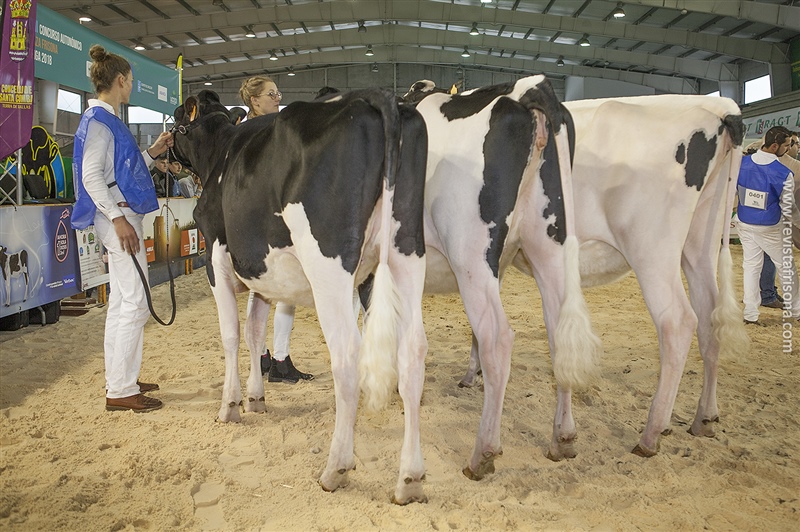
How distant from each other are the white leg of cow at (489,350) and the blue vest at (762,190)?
198 inches

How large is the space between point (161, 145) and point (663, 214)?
11.1 feet

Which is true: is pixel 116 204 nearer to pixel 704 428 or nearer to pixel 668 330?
pixel 668 330

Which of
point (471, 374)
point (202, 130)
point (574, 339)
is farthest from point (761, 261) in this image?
point (202, 130)

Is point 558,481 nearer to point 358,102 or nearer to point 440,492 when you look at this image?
point 440,492

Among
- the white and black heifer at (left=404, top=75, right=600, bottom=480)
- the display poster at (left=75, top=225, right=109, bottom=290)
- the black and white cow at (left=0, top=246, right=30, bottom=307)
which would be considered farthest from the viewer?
the display poster at (left=75, top=225, right=109, bottom=290)

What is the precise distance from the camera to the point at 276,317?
4762mm

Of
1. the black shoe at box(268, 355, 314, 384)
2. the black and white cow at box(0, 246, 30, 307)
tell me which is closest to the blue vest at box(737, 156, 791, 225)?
the black shoe at box(268, 355, 314, 384)

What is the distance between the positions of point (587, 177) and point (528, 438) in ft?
5.26

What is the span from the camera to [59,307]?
22.9 feet

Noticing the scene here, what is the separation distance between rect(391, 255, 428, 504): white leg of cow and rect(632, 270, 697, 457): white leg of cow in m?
1.41

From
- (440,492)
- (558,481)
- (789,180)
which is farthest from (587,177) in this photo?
(789,180)

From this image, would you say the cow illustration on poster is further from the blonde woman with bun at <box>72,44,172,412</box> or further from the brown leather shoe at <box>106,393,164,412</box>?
the brown leather shoe at <box>106,393,164,412</box>

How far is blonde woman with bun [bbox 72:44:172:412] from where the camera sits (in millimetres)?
3913

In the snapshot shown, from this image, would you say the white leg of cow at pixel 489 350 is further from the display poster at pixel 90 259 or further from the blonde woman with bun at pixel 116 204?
the display poster at pixel 90 259
